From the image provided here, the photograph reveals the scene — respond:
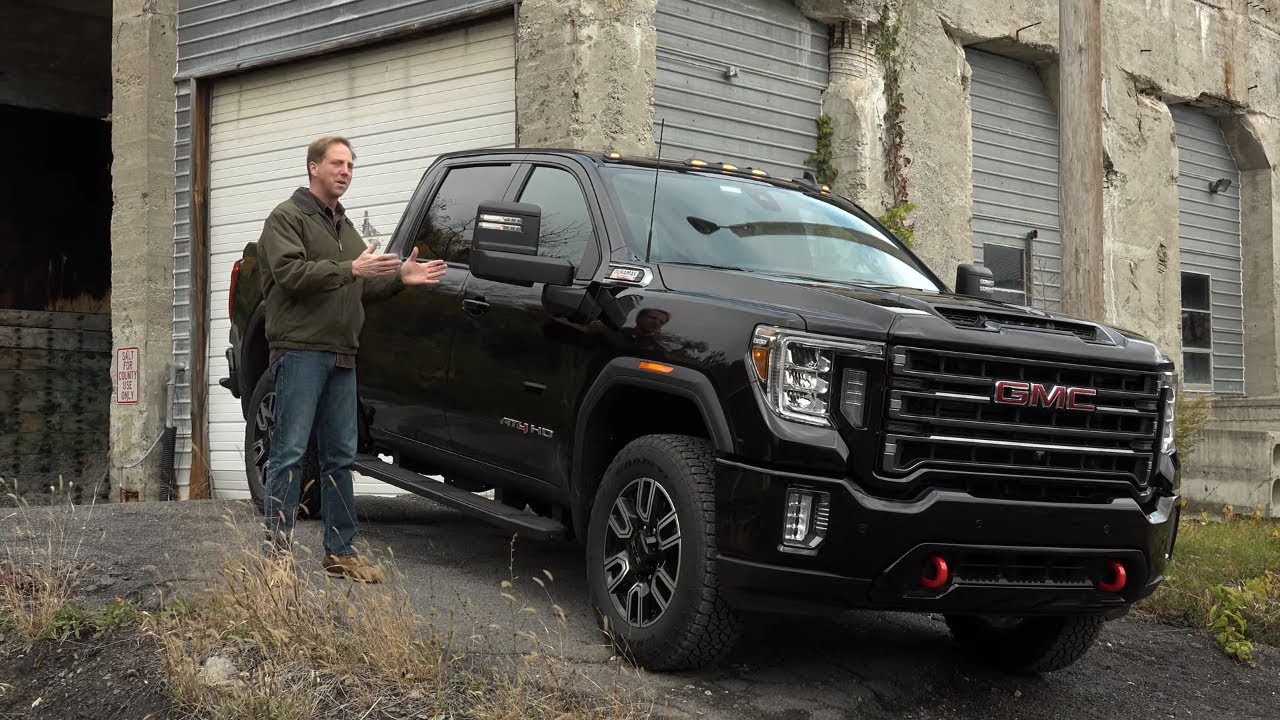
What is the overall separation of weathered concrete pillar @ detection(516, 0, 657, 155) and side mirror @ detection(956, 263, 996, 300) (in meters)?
4.68

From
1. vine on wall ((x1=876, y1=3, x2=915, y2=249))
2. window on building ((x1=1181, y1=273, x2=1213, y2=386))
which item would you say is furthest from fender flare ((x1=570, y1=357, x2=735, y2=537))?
window on building ((x1=1181, y1=273, x2=1213, y2=386))

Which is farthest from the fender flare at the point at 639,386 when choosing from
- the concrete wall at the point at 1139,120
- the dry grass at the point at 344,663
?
the concrete wall at the point at 1139,120

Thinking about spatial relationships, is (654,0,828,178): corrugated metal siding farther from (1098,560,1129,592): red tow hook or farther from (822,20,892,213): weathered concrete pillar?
(1098,560,1129,592): red tow hook

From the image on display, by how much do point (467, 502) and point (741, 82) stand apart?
6.67m

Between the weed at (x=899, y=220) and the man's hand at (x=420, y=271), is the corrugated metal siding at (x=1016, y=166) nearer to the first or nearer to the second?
the weed at (x=899, y=220)

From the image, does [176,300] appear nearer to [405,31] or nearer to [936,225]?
[405,31]

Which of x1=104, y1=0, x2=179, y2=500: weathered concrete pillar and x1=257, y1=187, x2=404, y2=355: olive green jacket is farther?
x1=104, y1=0, x2=179, y2=500: weathered concrete pillar

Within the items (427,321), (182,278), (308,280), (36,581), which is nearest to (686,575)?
(308,280)

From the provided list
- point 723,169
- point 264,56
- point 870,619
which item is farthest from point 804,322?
point 264,56

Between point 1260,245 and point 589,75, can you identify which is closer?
point 589,75

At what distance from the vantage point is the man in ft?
19.5

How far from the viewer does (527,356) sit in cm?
596

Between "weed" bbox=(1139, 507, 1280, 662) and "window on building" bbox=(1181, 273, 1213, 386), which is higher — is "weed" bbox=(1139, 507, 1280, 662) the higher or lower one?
the lower one

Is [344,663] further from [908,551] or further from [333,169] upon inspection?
[333,169]
